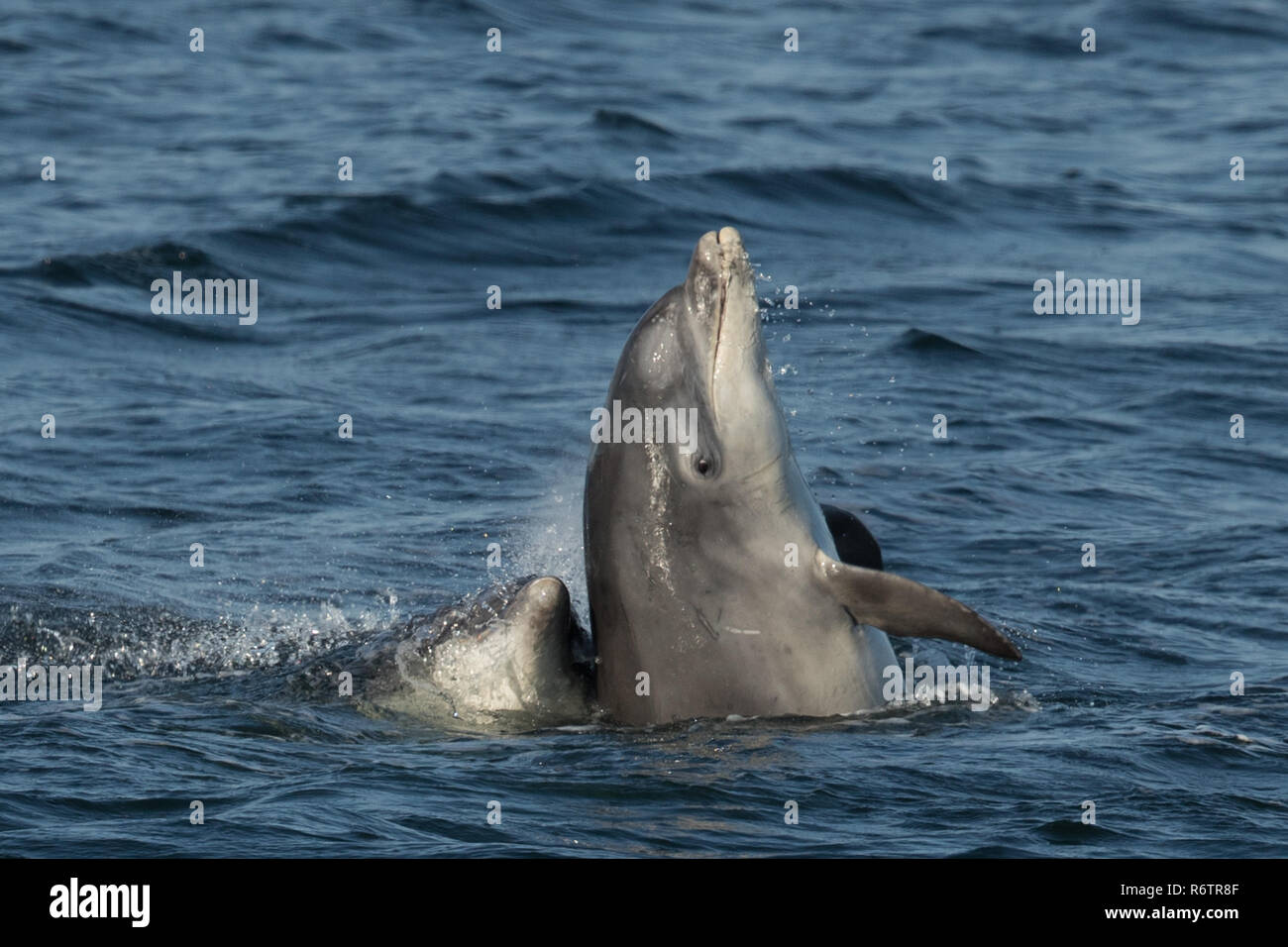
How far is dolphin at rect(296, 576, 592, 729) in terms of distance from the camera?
10.9 m

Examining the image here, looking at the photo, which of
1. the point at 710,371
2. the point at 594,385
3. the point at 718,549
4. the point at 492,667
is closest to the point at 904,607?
the point at 718,549

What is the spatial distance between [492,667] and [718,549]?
154 cm

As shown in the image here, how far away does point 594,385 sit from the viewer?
1997 cm

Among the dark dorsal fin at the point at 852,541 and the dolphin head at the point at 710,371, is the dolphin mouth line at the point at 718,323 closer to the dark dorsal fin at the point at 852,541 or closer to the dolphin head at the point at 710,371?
the dolphin head at the point at 710,371

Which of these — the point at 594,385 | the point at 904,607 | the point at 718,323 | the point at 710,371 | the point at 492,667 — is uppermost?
the point at 594,385

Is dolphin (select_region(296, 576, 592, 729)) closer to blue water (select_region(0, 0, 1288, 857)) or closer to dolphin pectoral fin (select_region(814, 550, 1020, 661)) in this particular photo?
blue water (select_region(0, 0, 1288, 857))

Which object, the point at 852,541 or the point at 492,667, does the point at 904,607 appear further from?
the point at 492,667

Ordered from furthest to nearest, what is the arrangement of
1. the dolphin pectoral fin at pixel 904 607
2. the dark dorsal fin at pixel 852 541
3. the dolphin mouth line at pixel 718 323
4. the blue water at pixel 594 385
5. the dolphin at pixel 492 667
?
the dark dorsal fin at pixel 852 541 < the dolphin at pixel 492 667 < the dolphin mouth line at pixel 718 323 < the dolphin pectoral fin at pixel 904 607 < the blue water at pixel 594 385

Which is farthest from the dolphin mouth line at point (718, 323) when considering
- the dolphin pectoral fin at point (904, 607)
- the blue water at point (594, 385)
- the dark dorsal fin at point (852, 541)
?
the blue water at point (594, 385)

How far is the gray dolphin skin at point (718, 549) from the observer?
10359 millimetres

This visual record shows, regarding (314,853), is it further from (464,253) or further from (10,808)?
(464,253)

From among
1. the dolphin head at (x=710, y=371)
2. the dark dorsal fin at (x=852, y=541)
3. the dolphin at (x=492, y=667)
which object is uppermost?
the dolphin head at (x=710, y=371)

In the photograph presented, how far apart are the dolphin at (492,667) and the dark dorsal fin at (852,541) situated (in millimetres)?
1490

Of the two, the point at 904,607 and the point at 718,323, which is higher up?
the point at 718,323
